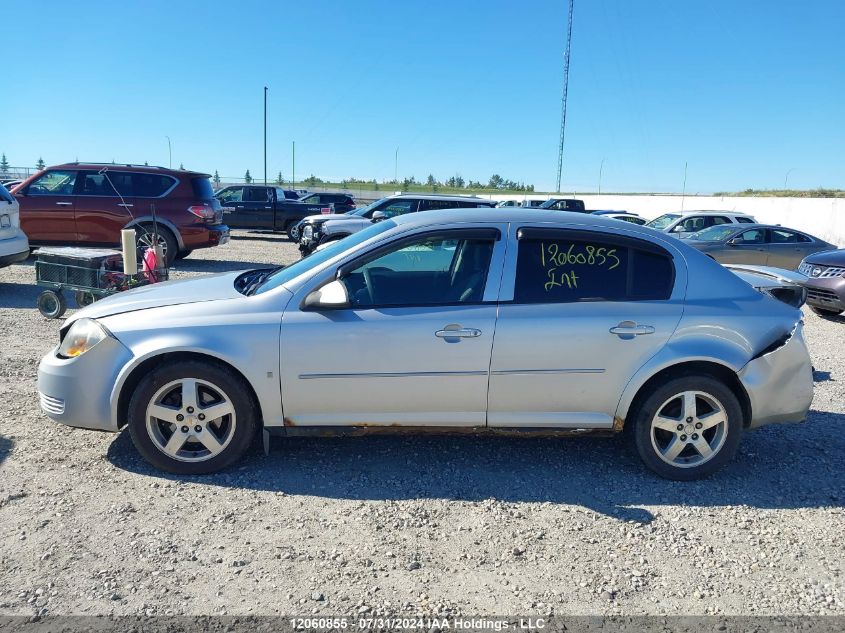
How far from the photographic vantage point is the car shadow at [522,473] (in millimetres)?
3916

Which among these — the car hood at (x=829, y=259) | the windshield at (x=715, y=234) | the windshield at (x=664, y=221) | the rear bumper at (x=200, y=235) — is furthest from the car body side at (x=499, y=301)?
the windshield at (x=664, y=221)

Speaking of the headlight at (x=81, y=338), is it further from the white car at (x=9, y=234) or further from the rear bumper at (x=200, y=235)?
the rear bumper at (x=200, y=235)

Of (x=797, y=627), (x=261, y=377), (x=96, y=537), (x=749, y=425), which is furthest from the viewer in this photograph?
(x=749, y=425)

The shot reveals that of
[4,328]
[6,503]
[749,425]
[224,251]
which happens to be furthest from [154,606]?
[224,251]

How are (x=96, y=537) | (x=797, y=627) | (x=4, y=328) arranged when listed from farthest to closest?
(x=4, y=328) < (x=96, y=537) < (x=797, y=627)

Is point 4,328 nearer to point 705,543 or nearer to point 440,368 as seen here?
point 440,368

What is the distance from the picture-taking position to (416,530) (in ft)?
11.5

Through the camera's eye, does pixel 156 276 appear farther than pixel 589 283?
Yes

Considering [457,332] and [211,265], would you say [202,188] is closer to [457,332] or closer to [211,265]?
[211,265]

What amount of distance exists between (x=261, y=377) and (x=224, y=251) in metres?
14.5

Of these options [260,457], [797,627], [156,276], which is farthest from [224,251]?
[797,627]

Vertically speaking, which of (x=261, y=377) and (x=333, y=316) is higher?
(x=333, y=316)

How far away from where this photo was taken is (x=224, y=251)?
1761 cm

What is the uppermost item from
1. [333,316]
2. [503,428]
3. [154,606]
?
[333,316]
